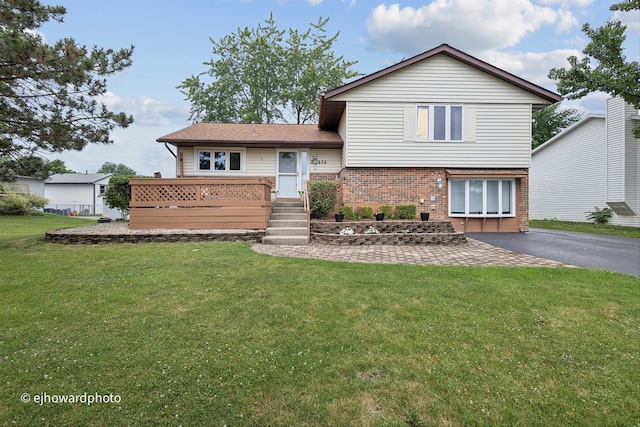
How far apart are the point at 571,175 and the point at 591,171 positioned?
4.42 ft

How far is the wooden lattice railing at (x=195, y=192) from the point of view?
389 inches

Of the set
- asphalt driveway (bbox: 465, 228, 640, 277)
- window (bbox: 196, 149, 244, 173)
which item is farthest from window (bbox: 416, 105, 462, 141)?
window (bbox: 196, 149, 244, 173)

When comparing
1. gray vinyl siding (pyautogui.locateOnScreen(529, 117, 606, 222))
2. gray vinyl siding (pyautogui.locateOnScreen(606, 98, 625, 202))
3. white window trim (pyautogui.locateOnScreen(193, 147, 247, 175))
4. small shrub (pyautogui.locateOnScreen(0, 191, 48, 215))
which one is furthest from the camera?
small shrub (pyautogui.locateOnScreen(0, 191, 48, 215))

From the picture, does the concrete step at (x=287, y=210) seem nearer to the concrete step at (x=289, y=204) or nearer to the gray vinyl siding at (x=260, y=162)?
the concrete step at (x=289, y=204)

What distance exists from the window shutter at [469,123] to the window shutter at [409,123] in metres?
2.00

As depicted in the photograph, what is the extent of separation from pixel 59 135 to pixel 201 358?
7794 millimetres

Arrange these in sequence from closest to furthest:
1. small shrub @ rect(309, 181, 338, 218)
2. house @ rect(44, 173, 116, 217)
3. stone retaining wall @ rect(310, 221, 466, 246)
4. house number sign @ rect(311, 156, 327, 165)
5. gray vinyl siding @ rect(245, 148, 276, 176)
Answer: stone retaining wall @ rect(310, 221, 466, 246)
small shrub @ rect(309, 181, 338, 218)
gray vinyl siding @ rect(245, 148, 276, 176)
house number sign @ rect(311, 156, 327, 165)
house @ rect(44, 173, 116, 217)

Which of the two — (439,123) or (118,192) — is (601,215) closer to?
(439,123)

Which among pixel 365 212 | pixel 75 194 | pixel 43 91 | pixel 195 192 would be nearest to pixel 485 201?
pixel 365 212

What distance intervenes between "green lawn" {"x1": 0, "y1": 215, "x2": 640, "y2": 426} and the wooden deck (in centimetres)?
451

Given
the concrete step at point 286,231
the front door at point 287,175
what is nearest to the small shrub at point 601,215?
the front door at point 287,175

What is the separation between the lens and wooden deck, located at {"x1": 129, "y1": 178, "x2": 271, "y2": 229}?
9852 millimetres

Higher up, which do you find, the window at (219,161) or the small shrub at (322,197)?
the window at (219,161)

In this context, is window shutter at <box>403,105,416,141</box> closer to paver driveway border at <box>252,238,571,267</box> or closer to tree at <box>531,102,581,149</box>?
paver driveway border at <box>252,238,571,267</box>
